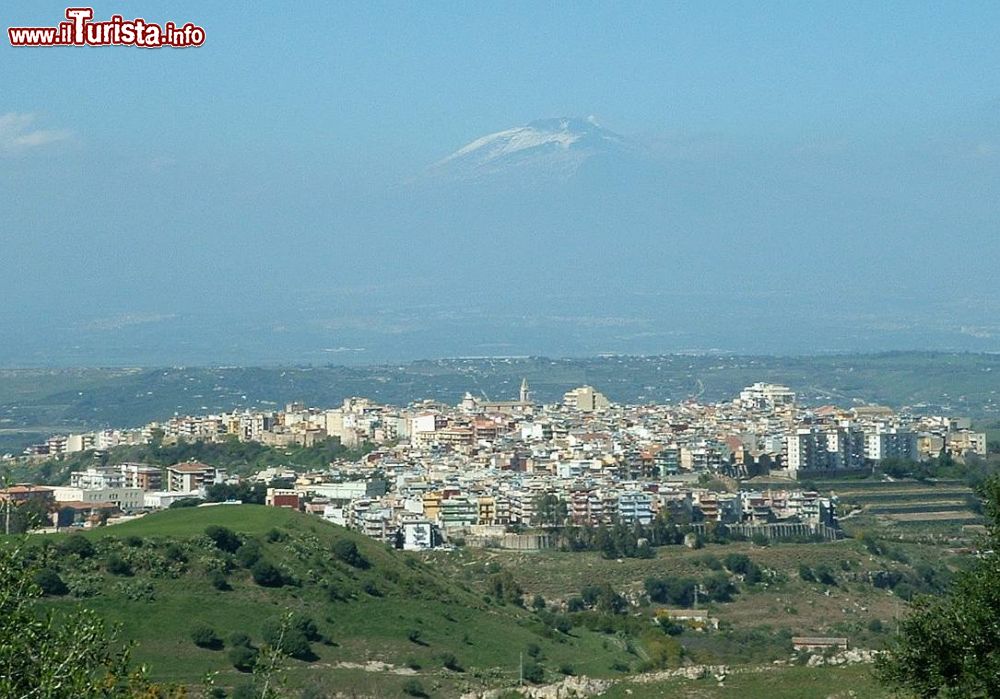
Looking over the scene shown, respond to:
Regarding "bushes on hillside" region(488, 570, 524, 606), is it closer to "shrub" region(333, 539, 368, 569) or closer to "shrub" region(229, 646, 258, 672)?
"shrub" region(333, 539, 368, 569)

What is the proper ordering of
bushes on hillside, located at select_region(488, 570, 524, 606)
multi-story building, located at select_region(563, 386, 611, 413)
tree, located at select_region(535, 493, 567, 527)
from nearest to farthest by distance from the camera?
bushes on hillside, located at select_region(488, 570, 524, 606), tree, located at select_region(535, 493, 567, 527), multi-story building, located at select_region(563, 386, 611, 413)

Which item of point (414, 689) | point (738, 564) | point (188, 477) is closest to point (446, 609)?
point (414, 689)

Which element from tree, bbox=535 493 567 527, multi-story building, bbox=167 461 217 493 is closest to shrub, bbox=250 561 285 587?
tree, bbox=535 493 567 527

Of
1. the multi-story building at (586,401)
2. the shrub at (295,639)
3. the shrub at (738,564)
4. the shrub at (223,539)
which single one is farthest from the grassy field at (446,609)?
the multi-story building at (586,401)

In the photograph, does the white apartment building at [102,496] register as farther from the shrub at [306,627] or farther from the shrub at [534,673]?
the shrub at [534,673]

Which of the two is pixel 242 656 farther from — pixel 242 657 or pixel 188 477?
pixel 188 477

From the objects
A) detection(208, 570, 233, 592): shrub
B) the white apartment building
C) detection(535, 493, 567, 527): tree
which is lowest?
detection(535, 493, 567, 527): tree
